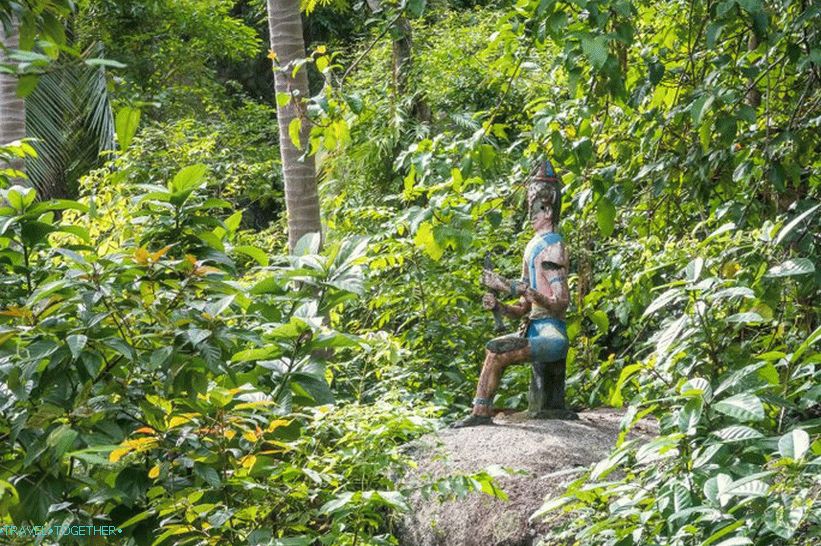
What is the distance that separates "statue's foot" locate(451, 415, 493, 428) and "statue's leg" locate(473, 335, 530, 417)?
0.02 metres

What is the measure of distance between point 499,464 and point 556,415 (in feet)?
3.28

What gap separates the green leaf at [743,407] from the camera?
250 cm

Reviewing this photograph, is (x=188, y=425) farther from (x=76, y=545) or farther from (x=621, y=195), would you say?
(x=621, y=195)

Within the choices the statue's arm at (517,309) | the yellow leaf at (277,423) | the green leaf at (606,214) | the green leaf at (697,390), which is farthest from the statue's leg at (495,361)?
the green leaf at (697,390)

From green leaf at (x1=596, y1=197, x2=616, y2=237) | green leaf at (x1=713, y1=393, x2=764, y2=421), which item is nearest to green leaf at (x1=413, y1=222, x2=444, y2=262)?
green leaf at (x1=596, y1=197, x2=616, y2=237)

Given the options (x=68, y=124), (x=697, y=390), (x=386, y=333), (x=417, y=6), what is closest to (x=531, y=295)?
(x=386, y=333)

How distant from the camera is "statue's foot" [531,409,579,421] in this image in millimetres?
6422

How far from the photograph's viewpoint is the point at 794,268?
309cm

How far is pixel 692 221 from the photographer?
6.66 meters

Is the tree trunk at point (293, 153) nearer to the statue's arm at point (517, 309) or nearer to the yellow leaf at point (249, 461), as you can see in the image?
the statue's arm at point (517, 309)

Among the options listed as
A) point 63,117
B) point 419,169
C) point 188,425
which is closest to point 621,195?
point 419,169

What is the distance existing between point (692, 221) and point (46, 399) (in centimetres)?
443

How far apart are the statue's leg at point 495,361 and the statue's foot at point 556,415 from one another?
301 millimetres

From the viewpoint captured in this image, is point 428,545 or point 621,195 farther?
point 428,545
